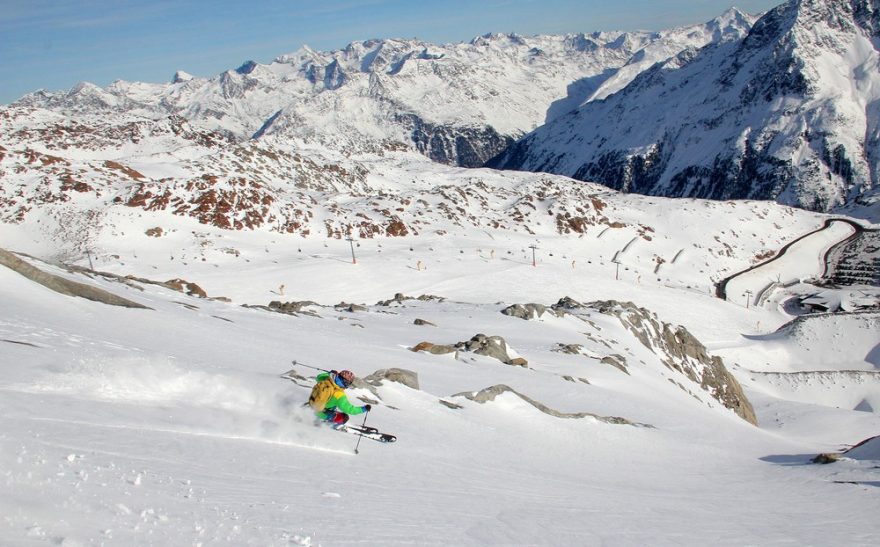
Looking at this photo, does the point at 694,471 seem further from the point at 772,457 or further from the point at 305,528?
the point at 305,528

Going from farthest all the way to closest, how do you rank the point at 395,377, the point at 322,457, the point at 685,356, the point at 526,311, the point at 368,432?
the point at 685,356
the point at 526,311
the point at 395,377
the point at 368,432
the point at 322,457

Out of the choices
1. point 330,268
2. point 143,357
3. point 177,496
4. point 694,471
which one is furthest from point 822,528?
point 330,268

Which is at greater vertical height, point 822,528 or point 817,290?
point 817,290

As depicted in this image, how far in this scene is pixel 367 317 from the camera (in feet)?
107

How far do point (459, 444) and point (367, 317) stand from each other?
1985cm

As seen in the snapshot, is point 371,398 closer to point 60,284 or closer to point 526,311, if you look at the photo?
point 60,284

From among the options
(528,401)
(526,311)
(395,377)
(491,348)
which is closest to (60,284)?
(395,377)

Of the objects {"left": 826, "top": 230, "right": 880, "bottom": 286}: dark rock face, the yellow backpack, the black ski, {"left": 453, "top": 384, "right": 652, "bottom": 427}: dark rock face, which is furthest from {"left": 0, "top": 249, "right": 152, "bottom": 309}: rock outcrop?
{"left": 826, "top": 230, "right": 880, "bottom": 286}: dark rock face

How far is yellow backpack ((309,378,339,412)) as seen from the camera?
11.2 m

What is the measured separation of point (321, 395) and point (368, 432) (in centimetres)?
118

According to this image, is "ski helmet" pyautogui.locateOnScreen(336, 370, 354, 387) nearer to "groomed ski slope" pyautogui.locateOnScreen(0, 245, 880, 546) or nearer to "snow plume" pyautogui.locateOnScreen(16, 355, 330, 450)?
"snow plume" pyautogui.locateOnScreen(16, 355, 330, 450)

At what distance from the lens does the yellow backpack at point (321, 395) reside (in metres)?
11.2

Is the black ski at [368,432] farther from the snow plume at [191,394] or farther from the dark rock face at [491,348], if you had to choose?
the dark rock face at [491,348]

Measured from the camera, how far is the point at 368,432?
1137 centimetres
